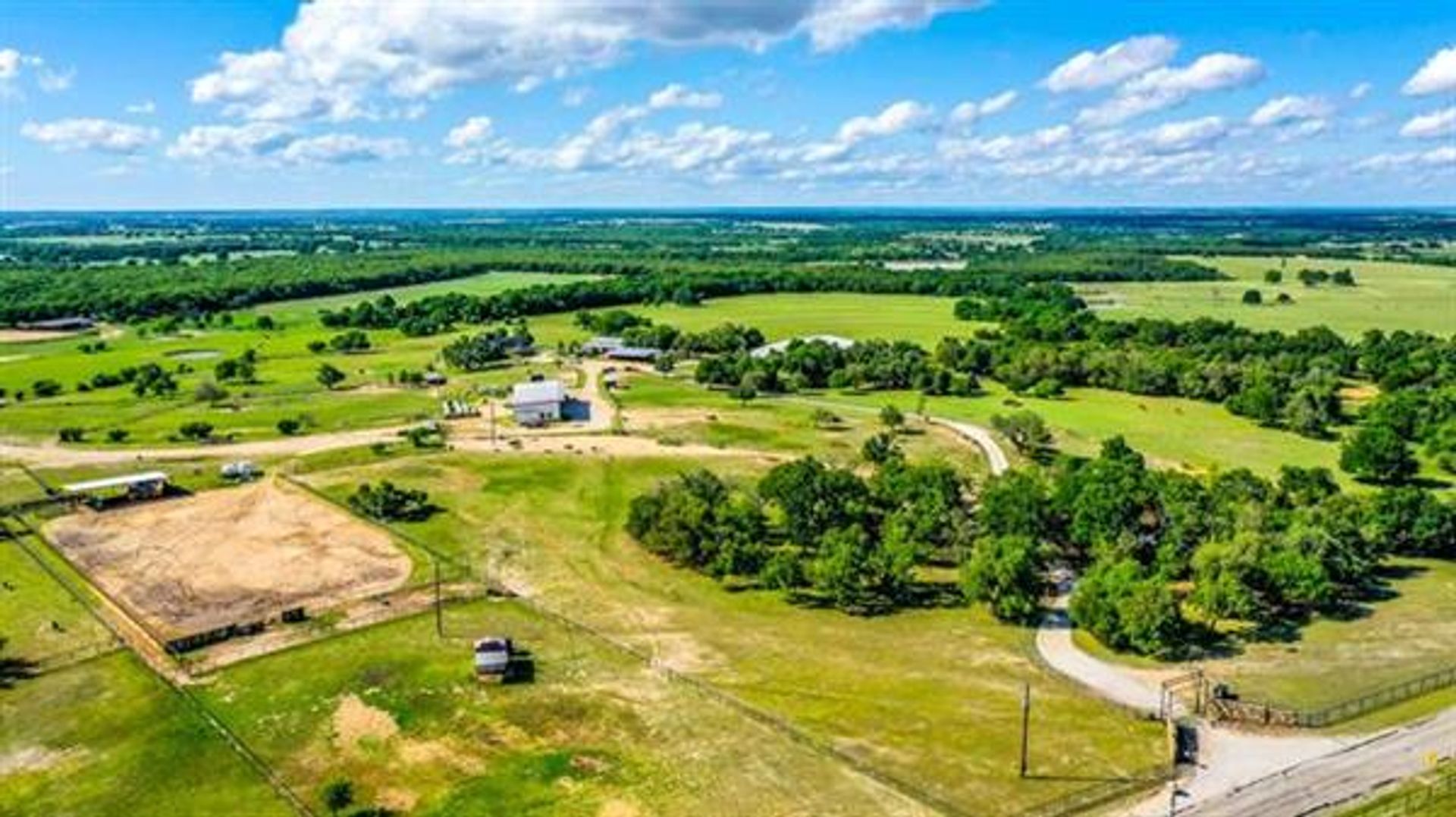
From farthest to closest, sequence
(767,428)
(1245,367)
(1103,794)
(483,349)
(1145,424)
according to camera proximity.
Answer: (483,349), (1245,367), (1145,424), (767,428), (1103,794)

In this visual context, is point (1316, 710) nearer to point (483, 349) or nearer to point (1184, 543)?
point (1184, 543)

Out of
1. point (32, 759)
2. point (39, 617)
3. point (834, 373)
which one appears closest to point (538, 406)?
point (834, 373)

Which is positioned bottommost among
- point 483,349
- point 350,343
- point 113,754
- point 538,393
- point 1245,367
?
point 113,754

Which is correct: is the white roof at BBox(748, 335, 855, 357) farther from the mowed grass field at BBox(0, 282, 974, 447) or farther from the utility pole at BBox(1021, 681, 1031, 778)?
the utility pole at BBox(1021, 681, 1031, 778)

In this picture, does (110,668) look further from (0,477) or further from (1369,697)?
(1369,697)

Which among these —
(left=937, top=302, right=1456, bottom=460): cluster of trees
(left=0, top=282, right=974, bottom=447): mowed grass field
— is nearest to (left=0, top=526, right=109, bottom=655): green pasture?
(left=0, top=282, right=974, bottom=447): mowed grass field
